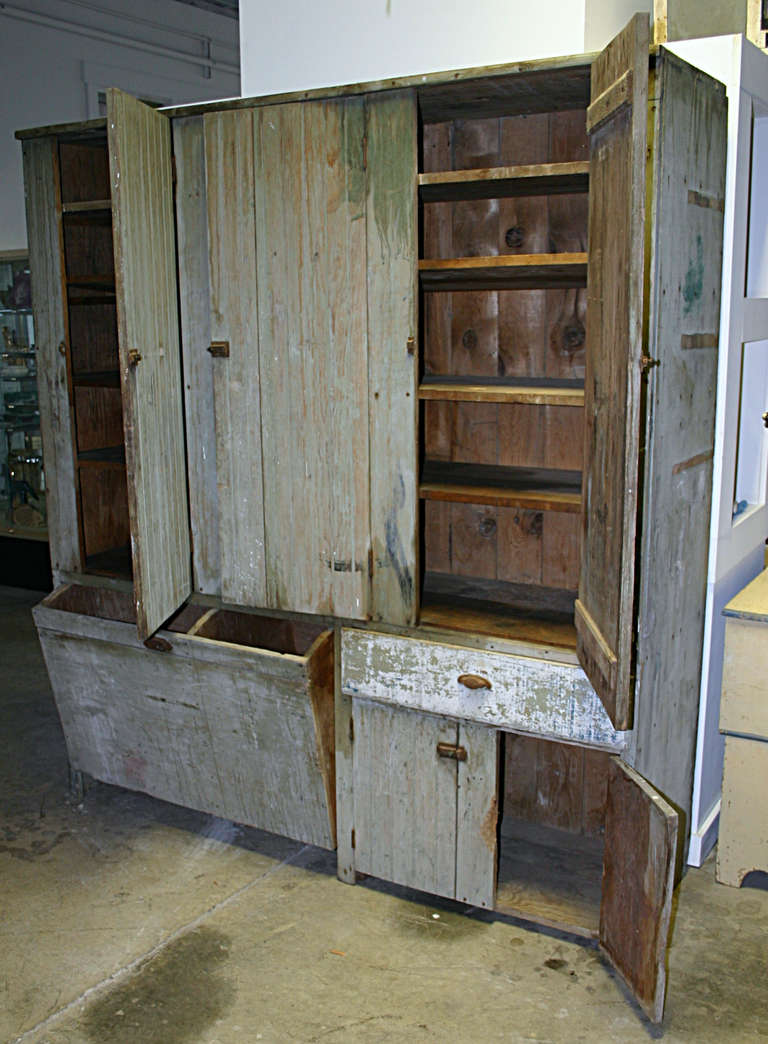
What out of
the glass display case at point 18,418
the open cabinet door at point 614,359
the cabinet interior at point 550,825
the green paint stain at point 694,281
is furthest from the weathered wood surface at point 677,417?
the glass display case at point 18,418

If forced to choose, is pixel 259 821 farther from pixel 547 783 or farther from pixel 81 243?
pixel 81 243

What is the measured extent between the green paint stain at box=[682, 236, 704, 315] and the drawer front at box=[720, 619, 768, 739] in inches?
32.9

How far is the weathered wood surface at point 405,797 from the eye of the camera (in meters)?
2.52

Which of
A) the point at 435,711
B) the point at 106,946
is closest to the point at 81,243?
the point at 435,711

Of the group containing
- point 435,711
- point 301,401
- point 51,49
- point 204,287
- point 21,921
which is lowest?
point 21,921

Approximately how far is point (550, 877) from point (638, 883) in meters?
0.55

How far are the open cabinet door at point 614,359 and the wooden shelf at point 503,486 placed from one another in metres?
0.20

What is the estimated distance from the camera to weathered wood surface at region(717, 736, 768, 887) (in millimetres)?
2602

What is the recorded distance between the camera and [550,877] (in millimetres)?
2654

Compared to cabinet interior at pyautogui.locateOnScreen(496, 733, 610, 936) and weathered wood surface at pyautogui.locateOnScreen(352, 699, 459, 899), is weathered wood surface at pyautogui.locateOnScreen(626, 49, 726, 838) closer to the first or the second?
cabinet interior at pyautogui.locateOnScreen(496, 733, 610, 936)

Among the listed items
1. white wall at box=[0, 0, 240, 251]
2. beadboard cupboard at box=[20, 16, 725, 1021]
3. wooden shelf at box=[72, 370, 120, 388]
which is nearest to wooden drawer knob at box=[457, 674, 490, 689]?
beadboard cupboard at box=[20, 16, 725, 1021]

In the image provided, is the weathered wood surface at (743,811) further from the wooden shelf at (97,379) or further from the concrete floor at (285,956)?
the wooden shelf at (97,379)

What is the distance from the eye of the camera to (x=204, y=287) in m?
2.64

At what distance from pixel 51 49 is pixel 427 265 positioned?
4759mm
